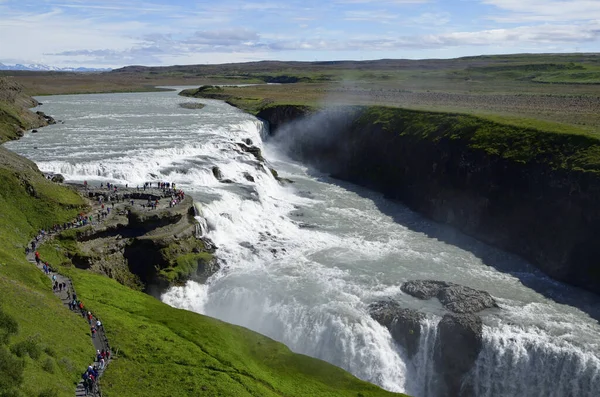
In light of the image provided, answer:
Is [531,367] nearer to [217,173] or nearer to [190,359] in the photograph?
[190,359]

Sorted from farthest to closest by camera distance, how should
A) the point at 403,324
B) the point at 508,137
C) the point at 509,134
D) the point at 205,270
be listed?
the point at 509,134, the point at 508,137, the point at 205,270, the point at 403,324

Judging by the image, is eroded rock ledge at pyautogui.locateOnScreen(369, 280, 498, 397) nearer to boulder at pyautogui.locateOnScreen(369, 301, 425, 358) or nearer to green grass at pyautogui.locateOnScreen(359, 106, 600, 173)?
boulder at pyautogui.locateOnScreen(369, 301, 425, 358)

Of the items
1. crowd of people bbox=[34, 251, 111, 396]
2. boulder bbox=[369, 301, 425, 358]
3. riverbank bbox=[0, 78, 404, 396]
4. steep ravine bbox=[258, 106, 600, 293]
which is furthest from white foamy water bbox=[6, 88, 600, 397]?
crowd of people bbox=[34, 251, 111, 396]

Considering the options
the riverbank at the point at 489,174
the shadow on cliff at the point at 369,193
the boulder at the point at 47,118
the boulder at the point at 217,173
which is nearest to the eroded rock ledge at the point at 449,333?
the shadow on cliff at the point at 369,193

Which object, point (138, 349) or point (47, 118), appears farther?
point (47, 118)

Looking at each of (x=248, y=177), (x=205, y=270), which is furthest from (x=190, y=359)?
(x=248, y=177)

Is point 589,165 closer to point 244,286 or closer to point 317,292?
point 317,292
